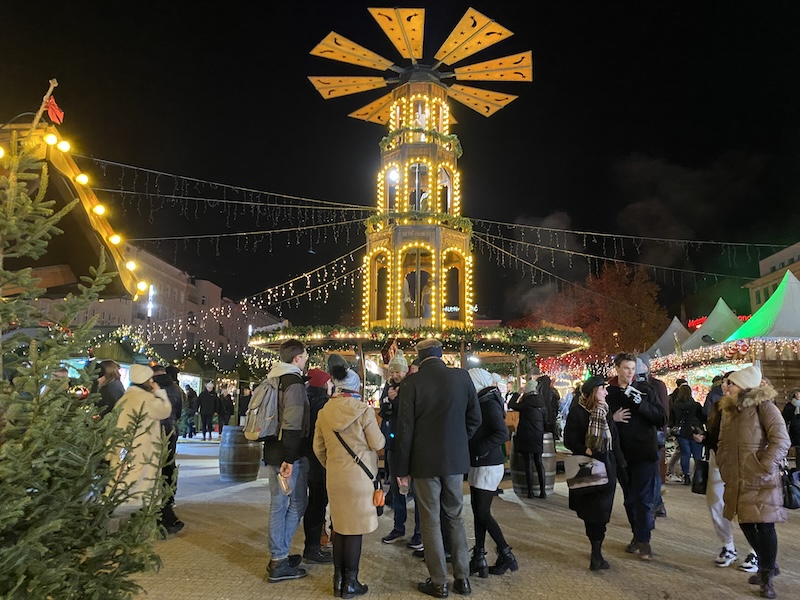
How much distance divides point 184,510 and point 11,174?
601 centimetres

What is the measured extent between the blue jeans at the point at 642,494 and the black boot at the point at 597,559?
58cm

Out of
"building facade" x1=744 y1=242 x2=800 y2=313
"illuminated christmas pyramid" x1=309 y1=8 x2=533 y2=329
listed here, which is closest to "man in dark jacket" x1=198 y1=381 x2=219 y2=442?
"illuminated christmas pyramid" x1=309 y1=8 x2=533 y2=329

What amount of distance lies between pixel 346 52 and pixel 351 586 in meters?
16.3

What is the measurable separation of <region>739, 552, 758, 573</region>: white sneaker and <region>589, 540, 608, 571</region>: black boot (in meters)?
1.17

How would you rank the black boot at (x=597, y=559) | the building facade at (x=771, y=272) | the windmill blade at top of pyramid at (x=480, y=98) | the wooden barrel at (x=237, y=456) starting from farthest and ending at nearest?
the building facade at (x=771, y=272) < the windmill blade at top of pyramid at (x=480, y=98) < the wooden barrel at (x=237, y=456) < the black boot at (x=597, y=559)

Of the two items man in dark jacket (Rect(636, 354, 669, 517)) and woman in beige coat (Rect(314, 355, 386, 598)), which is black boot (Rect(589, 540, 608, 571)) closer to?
man in dark jacket (Rect(636, 354, 669, 517))

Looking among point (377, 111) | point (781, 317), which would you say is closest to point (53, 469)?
point (377, 111)

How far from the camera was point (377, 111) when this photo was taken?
20531 millimetres

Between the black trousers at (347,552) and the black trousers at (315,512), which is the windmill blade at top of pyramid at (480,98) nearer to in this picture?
the black trousers at (315,512)

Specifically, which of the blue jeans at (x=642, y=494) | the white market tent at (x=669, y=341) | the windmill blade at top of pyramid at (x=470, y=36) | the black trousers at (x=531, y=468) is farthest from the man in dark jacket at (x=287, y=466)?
the white market tent at (x=669, y=341)

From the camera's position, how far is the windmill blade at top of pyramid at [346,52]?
17.0m

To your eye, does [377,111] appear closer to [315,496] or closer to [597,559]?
[315,496]

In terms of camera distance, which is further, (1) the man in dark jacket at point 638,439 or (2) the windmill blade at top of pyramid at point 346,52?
(2) the windmill blade at top of pyramid at point 346,52

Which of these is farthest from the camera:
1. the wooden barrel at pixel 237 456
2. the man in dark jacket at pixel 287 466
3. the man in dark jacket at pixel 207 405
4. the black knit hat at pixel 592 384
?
the man in dark jacket at pixel 207 405
